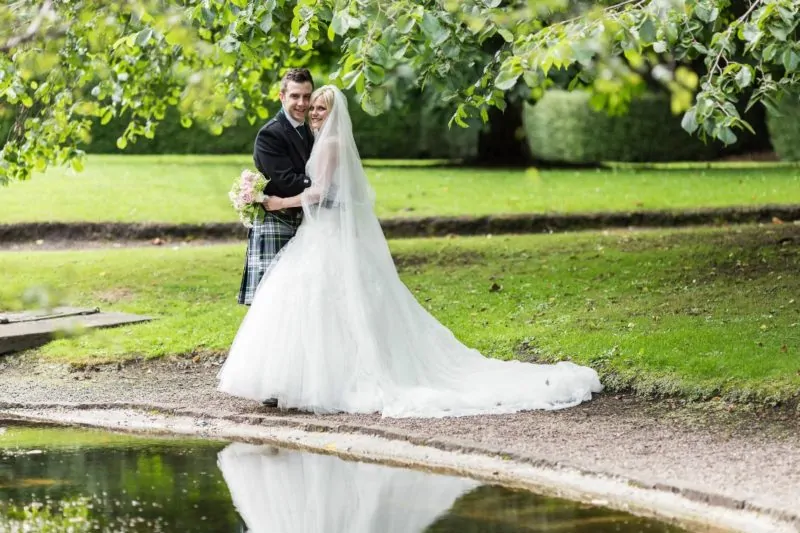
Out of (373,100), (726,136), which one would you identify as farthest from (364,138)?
(726,136)

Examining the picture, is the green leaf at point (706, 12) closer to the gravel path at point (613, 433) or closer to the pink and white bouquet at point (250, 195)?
the gravel path at point (613, 433)

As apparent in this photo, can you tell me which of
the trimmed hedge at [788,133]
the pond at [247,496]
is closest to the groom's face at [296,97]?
the pond at [247,496]

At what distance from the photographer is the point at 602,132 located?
1145 inches

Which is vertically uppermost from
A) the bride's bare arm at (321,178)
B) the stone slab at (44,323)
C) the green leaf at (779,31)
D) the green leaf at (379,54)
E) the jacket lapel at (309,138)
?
the green leaf at (779,31)

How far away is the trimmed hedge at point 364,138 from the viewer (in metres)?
27.7

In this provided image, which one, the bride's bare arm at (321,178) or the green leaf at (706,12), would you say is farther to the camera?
the bride's bare arm at (321,178)

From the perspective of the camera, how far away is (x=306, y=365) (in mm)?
8039

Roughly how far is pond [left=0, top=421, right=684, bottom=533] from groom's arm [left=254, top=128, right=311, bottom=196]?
1.86 meters

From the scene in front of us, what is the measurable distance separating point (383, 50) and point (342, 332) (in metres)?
2.05

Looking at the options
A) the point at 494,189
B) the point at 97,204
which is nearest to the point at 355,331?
the point at 97,204

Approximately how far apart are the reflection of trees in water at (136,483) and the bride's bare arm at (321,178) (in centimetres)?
184

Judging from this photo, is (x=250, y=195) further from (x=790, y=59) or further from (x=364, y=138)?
(x=364, y=138)

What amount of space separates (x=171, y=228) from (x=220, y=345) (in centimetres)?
769

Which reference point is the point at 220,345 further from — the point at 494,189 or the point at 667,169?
the point at 667,169
